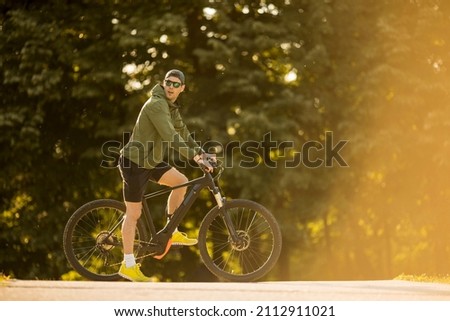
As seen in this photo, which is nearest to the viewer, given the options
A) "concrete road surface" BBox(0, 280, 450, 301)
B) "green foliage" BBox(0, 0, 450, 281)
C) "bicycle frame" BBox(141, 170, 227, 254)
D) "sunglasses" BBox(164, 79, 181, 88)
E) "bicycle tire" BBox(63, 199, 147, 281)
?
"concrete road surface" BBox(0, 280, 450, 301)

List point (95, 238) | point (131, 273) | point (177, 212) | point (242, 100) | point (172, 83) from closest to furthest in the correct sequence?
point (172, 83)
point (131, 273)
point (177, 212)
point (95, 238)
point (242, 100)

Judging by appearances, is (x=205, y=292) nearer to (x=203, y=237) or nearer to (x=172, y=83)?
(x=203, y=237)

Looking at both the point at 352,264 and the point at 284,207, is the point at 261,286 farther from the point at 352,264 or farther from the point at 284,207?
the point at 352,264

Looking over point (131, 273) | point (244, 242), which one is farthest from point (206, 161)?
point (131, 273)

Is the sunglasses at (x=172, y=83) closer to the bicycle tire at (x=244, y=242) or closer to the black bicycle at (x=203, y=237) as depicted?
the black bicycle at (x=203, y=237)

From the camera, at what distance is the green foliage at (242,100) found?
16891 millimetres

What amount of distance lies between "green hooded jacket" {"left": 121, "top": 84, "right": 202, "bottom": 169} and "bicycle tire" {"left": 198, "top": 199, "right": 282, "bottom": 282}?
72cm

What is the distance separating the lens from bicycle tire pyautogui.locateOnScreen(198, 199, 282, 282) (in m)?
7.95

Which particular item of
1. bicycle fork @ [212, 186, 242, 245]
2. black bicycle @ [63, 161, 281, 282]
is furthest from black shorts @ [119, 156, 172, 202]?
bicycle fork @ [212, 186, 242, 245]

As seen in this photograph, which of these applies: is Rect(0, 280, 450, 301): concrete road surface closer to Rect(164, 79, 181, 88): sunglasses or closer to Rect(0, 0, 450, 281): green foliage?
Rect(164, 79, 181, 88): sunglasses

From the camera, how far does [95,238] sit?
8.55 m

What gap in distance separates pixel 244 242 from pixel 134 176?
126cm

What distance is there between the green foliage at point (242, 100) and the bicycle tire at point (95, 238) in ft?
25.8

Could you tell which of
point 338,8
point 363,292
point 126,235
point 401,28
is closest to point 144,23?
point 338,8
